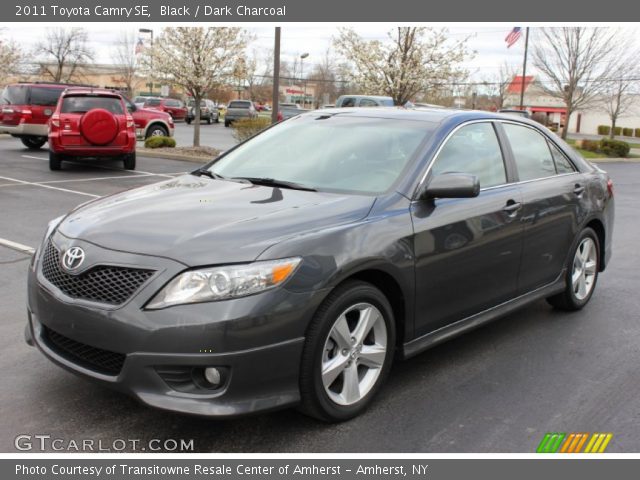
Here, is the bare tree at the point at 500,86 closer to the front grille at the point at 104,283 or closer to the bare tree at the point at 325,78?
the bare tree at the point at 325,78

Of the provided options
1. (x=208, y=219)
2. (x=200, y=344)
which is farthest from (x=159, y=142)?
(x=200, y=344)

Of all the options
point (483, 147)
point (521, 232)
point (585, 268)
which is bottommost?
point (585, 268)

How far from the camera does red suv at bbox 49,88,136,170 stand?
13930mm

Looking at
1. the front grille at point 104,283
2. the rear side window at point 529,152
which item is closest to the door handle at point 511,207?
the rear side window at point 529,152

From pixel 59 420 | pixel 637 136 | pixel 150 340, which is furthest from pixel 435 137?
pixel 637 136

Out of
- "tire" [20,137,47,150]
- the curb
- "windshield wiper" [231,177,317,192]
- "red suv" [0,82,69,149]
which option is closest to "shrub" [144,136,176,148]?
the curb

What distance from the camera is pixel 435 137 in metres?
4.44

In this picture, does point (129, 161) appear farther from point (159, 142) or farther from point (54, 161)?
point (159, 142)

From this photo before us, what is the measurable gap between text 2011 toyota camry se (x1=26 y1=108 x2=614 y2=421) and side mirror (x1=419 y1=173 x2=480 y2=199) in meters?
0.01

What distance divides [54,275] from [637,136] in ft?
237

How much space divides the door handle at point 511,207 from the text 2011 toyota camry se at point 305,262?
0.04 ft

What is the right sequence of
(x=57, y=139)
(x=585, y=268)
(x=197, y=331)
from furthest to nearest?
(x=57, y=139)
(x=585, y=268)
(x=197, y=331)

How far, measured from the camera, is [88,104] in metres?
14.6

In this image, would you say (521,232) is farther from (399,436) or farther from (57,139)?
(57,139)
